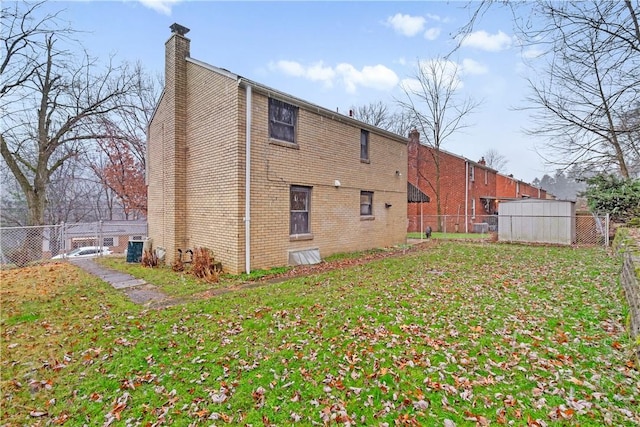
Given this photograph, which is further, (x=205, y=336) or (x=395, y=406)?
(x=205, y=336)

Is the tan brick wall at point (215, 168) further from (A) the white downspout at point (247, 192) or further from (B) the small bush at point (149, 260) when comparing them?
(B) the small bush at point (149, 260)

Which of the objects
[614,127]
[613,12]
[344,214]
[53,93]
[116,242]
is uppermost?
[53,93]

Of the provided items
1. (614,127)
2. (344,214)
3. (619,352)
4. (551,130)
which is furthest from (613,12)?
(344,214)

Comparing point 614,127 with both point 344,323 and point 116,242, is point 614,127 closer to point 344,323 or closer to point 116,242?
point 344,323

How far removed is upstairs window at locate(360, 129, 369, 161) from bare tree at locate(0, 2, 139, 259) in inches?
419

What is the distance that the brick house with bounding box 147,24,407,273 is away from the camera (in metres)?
8.46

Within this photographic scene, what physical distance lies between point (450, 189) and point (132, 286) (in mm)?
25255

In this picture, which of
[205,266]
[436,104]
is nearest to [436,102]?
[436,104]

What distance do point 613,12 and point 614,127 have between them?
362 cm

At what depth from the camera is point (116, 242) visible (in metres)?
25.6

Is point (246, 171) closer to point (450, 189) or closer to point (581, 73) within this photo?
point (581, 73)

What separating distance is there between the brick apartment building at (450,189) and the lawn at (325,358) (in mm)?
19445

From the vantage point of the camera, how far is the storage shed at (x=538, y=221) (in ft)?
48.1

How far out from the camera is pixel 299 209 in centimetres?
1024
